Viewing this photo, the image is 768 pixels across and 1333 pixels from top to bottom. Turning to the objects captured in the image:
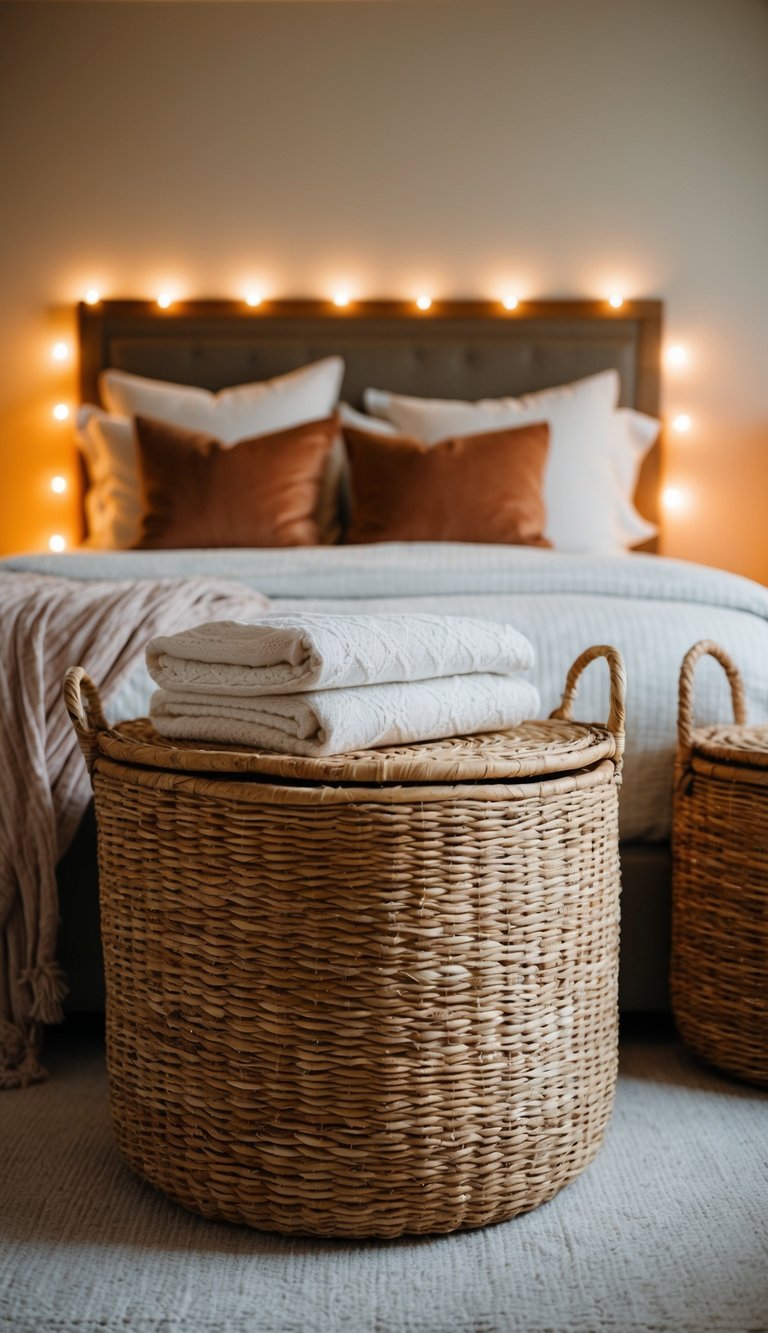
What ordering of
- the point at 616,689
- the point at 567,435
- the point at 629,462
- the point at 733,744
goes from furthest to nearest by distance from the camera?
the point at 629,462, the point at 567,435, the point at 733,744, the point at 616,689

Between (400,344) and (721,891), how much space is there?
238cm

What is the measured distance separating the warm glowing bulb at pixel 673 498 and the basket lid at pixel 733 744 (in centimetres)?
207

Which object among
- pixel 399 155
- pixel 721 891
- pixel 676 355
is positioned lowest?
pixel 721 891

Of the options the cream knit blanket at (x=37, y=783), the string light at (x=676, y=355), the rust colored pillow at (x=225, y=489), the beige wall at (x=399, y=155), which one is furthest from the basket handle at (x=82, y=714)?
the string light at (x=676, y=355)

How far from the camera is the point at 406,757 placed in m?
1.22

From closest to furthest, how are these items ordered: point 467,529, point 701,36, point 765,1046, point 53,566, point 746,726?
point 765,1046, point 746,726, point 53,566, point 467,529, point 701,36

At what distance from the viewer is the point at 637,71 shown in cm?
361

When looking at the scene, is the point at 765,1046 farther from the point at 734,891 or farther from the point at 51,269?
the point at 51,269

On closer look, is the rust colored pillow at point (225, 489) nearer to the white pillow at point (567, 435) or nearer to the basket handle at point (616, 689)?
the white pillow at point (567, 435)

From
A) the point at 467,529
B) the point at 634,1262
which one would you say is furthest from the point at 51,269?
the point at 634,1262

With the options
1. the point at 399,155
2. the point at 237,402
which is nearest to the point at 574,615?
the point at 237,402

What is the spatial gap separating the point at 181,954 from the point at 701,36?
3.44 m

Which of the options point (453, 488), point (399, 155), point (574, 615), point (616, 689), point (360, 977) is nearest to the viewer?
point (360, 977)

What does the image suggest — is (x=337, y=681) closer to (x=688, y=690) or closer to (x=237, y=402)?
(x=688, y=690)
